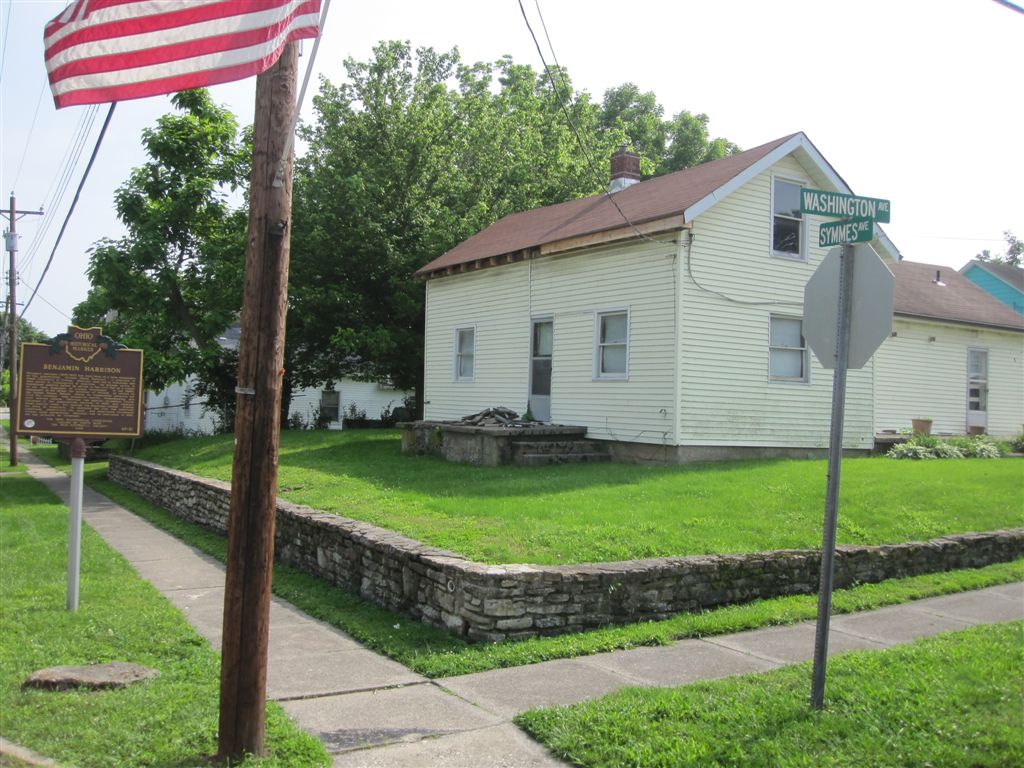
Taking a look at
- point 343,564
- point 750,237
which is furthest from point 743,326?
point 343,564

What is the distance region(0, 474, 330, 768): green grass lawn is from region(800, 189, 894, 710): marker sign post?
118 inches

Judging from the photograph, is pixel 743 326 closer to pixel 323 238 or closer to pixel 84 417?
pixel 84 417

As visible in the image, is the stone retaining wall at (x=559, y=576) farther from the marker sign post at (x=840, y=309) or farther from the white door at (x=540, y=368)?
the white door at (x=540, y=368)

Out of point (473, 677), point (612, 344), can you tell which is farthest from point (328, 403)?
point (473, 677)

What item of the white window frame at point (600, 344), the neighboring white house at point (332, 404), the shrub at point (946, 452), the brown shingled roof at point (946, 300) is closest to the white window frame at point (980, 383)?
the brown shingled roof at point (946, 300)

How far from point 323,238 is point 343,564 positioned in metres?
17.5

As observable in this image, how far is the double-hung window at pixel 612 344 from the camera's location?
16.1m

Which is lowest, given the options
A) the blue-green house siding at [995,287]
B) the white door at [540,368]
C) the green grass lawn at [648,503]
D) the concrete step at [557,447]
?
the green grass lawn at [648,503]

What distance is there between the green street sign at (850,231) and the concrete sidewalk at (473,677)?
300 centimetres

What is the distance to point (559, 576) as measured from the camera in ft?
23.8

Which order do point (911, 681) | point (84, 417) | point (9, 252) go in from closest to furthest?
point (911, 681) < point (84, 417) < point (9, 252)

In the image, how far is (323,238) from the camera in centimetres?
2530

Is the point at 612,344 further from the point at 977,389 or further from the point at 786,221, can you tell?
the point at 977,389

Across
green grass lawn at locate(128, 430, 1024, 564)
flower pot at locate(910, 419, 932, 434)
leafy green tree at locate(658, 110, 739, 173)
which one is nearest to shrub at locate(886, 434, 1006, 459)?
flower pot at locate(910, 419, 932, 434)
